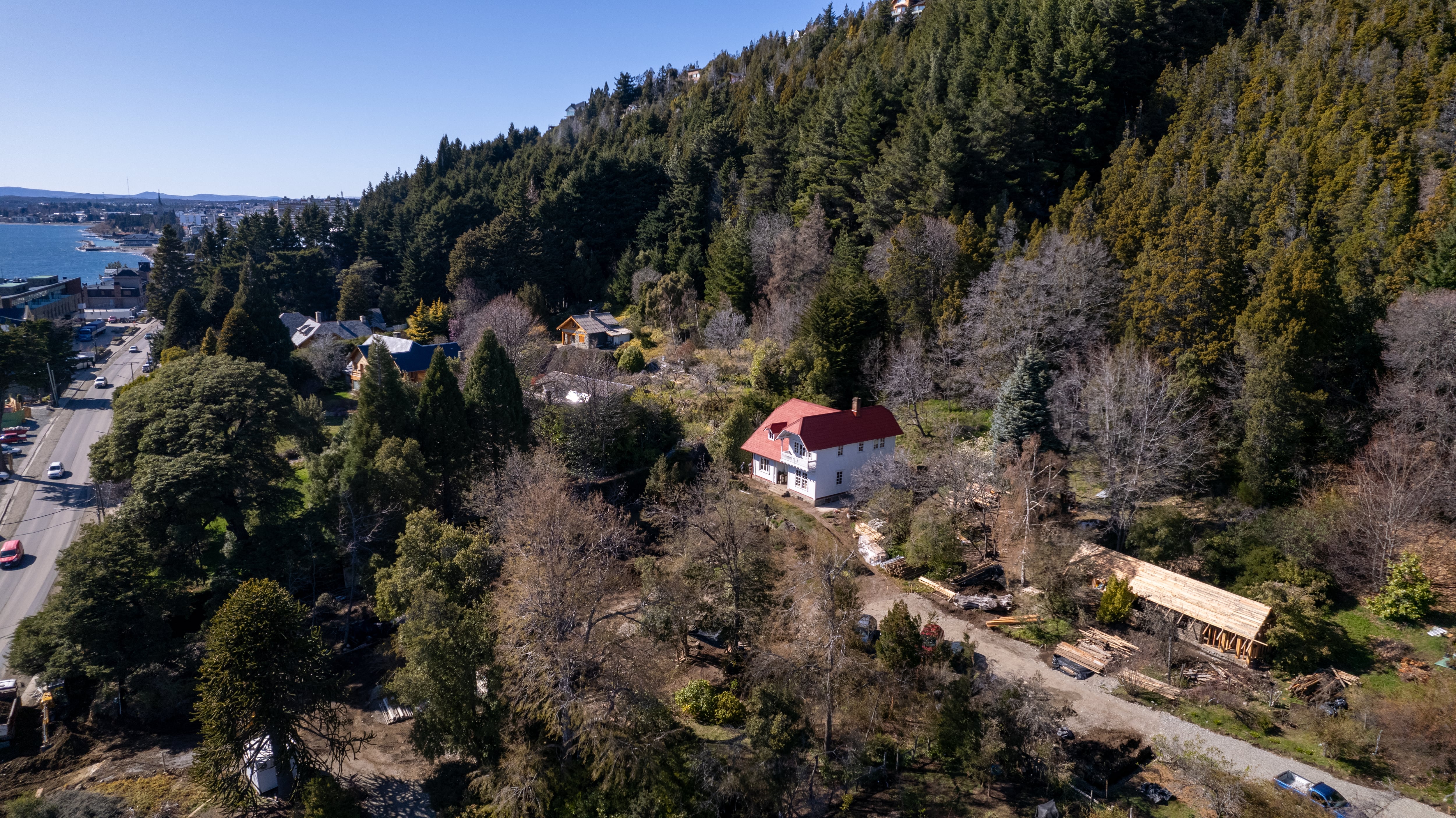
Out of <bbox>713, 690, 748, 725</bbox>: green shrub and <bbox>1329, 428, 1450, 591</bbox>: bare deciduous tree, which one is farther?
<bbox>1329, 428, 1450, 591</bbox>: bare deciduous tree

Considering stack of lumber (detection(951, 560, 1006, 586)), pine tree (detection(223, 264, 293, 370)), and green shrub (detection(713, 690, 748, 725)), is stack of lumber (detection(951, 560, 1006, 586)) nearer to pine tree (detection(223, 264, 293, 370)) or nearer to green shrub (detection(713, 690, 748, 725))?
green shrub (detection(713, 690, 748, 725))

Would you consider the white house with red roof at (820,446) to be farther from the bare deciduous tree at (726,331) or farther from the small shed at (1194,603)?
the small shed at (1194,603)

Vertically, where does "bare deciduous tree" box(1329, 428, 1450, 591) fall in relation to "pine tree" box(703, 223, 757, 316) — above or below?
below

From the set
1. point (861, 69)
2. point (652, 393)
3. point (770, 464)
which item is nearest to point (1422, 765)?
point (770, 464)

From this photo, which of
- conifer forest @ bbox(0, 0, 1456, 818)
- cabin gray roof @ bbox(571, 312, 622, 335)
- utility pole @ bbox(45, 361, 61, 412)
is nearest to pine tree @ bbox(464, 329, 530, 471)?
conifer forest @ bbox(0, 0, 1456, 818)

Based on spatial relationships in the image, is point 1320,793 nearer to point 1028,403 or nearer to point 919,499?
point 1028,403

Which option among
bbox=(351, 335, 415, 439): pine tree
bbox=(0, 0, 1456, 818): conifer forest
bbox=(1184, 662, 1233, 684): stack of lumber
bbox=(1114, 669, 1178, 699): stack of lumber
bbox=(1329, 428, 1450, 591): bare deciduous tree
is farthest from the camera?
bbox=(351, 335, 415, 439): pine tree

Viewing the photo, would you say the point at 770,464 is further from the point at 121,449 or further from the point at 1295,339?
the point at 121,449
